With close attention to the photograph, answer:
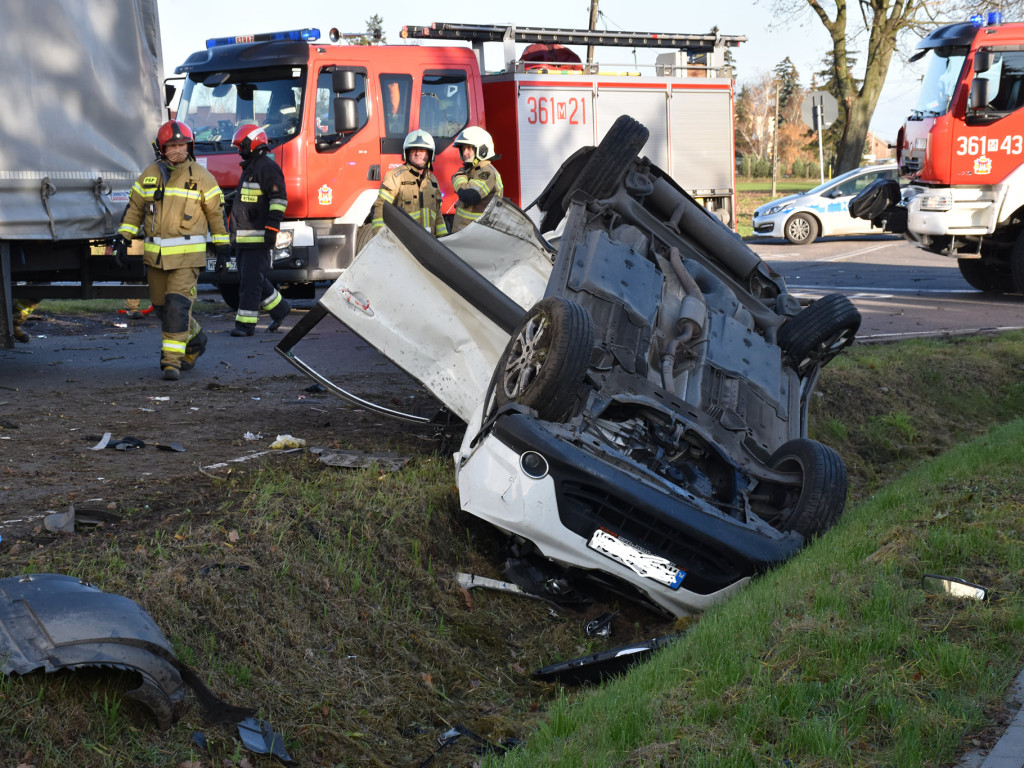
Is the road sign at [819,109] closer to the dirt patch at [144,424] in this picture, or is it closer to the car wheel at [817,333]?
the dirt patch at [144,424]

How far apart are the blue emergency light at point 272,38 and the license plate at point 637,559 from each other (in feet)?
29.3

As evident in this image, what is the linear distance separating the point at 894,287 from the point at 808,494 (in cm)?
1108

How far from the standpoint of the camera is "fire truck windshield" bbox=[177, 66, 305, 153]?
1175cm

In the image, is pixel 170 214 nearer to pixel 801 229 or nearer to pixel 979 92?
pixel 979 92

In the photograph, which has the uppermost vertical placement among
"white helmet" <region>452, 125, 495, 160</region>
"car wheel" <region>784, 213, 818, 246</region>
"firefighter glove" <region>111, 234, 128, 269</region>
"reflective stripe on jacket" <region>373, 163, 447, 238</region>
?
"white helmet" <region>452, 125, 495, 160</region>

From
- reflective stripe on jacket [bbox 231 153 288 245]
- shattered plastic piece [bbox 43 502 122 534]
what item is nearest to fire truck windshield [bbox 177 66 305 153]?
reflective stripe on jacket [bbox 231 153 288 245]

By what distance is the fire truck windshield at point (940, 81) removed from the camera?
14.1 m

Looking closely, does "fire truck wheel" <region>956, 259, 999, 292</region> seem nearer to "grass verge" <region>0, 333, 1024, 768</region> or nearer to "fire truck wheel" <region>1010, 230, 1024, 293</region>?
"fire truck wheel" <region>1010, 230, 1024, 293</region>

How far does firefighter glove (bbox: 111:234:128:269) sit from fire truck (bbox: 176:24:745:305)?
2977 mm

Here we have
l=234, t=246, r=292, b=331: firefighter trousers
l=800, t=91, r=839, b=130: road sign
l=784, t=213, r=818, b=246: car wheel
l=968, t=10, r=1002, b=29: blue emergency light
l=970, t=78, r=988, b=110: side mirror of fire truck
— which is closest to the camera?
l=234, t=246, r=292, b=331: firefighter trousers

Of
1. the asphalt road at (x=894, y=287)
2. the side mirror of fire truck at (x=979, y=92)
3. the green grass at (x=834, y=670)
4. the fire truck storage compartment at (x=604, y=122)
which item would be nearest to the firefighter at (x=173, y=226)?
the green grass at (x=834, y=670)

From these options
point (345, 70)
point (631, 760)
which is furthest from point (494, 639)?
point (345, 70)

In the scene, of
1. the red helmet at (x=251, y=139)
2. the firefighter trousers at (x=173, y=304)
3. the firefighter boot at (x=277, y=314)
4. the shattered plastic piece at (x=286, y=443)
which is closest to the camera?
the shattered plastic piece at (x=286, y=443)

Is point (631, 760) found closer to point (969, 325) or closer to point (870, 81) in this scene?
point (969, 325)
